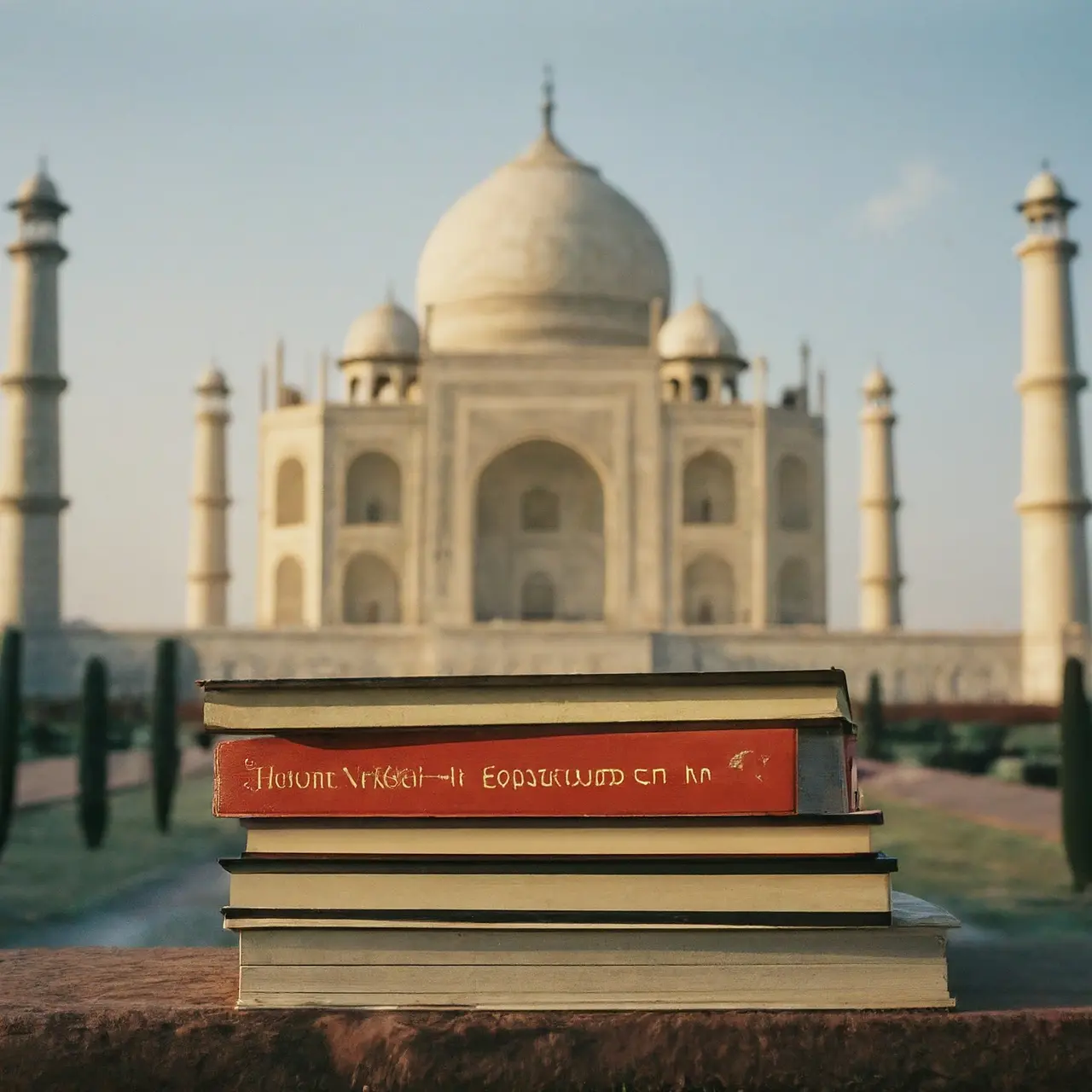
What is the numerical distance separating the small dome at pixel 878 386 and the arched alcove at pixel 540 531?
560 cm

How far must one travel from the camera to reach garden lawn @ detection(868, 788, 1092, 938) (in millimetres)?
7328

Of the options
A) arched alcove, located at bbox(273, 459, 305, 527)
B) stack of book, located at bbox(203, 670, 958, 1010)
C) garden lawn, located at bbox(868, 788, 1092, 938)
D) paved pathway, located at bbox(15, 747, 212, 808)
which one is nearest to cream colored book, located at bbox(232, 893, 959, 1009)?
stack of book, located at bbox(203, 670, 958, 1010)

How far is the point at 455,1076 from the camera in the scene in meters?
1.35

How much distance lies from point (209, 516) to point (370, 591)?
4171 mm

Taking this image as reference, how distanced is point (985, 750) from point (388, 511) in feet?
43.0

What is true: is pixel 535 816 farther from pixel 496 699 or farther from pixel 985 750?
pixel 985 750

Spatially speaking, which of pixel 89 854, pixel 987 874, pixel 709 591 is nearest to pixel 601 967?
pixel 987 874

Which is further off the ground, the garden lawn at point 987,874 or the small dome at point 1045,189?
the small dome at point 1045,189

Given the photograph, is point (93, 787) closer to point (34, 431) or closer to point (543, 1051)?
point (543, 1051)

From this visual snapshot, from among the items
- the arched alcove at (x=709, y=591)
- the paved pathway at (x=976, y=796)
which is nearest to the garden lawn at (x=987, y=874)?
the paved pathway at (x=976, y=796)

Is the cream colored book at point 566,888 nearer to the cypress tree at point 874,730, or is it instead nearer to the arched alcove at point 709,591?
the cypress tree at point 874,730

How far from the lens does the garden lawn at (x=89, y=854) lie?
800 centimetres

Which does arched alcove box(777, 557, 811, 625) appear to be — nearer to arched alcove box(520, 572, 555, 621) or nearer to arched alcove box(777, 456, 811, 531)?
arched alcove box(777, 456, 811, 531)

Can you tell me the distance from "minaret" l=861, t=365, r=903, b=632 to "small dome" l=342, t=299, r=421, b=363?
8.23 m
